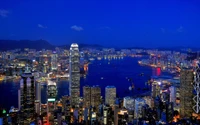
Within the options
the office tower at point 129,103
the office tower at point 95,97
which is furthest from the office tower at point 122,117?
the office tower at point 95,97

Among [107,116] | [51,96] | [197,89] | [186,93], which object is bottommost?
[107,116]

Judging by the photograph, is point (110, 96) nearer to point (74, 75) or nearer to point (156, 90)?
point (156, 90)

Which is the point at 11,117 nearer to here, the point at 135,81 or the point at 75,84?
the point at 75,84

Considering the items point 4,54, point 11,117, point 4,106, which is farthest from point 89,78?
point 11,117

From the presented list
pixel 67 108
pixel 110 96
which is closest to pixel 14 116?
pixel 67 108

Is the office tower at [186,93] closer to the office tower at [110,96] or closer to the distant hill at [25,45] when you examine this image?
the office tower at [110,96]
